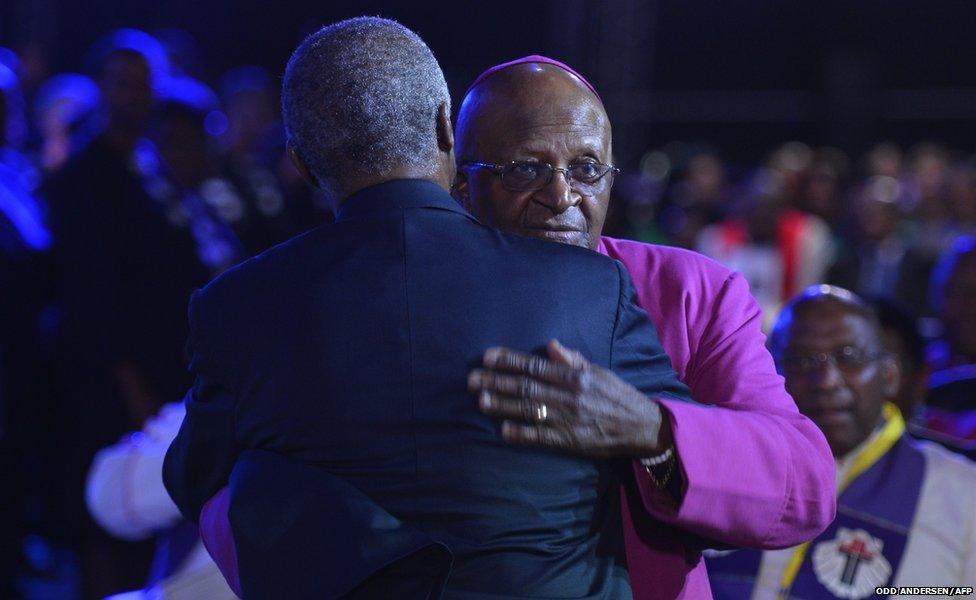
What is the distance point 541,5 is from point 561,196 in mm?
12586

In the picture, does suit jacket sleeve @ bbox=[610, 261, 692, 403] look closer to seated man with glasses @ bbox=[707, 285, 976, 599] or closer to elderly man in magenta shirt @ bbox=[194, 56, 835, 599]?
elderly man in magenta shirt @ bbox=[194, 56, 835, 599]

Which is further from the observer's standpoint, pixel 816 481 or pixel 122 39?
pixel 122 39

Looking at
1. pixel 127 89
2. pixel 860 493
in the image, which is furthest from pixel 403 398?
pixel 127 89

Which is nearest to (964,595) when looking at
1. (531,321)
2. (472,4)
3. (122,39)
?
(531,321)

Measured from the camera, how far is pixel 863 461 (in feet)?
12.1

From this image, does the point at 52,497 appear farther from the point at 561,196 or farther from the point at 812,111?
the point at 812,111

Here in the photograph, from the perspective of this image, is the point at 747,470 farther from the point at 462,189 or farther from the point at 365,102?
the point at 462,189

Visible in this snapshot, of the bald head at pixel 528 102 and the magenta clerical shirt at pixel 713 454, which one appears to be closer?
the magenta clerical shirt at pixel 713 454

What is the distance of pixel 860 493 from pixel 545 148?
1712 millimetres

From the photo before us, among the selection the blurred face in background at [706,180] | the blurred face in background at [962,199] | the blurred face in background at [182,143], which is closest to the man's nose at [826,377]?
the blurred face in background at [182,143]

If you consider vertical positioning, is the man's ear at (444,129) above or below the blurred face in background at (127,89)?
above

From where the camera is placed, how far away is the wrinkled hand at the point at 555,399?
1794 mm

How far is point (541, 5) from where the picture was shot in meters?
14.6

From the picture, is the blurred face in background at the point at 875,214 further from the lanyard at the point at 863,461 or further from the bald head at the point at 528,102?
the bald head at the point at 528,102
